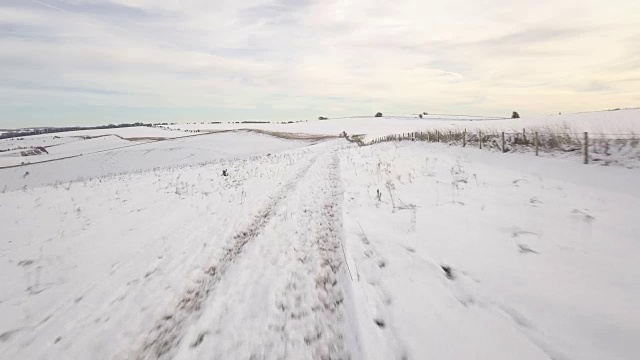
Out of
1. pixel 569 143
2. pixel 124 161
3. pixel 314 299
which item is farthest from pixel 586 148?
pixel 124 161

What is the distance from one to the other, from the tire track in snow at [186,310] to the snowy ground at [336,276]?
22mm

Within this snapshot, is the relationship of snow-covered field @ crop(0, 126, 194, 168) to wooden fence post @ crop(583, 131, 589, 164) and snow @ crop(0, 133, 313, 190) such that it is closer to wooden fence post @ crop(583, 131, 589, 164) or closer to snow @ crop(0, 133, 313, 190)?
snow @ crop(0, 133, 313, 190)

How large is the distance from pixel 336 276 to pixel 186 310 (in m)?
2.19

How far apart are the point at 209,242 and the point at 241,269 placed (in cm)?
163

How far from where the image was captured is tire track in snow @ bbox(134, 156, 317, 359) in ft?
11.1

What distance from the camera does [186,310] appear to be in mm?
4078

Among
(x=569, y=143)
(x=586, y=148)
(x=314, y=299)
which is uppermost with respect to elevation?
(x=569, y=143)

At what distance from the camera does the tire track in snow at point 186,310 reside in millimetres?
3389

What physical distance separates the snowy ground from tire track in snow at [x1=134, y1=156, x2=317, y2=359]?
0.02m

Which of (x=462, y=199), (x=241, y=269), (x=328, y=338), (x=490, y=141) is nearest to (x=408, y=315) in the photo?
(x=328, y=338)

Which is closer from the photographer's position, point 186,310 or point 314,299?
point 186,310

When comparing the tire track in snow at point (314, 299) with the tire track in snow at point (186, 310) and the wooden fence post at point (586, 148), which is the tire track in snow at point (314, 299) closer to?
the tire track in snow at point (186, 310)

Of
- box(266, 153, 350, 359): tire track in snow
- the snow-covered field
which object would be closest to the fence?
box(266, 153, 350, 359): tire track in snow

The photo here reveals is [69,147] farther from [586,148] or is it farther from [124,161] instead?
[586,148]
